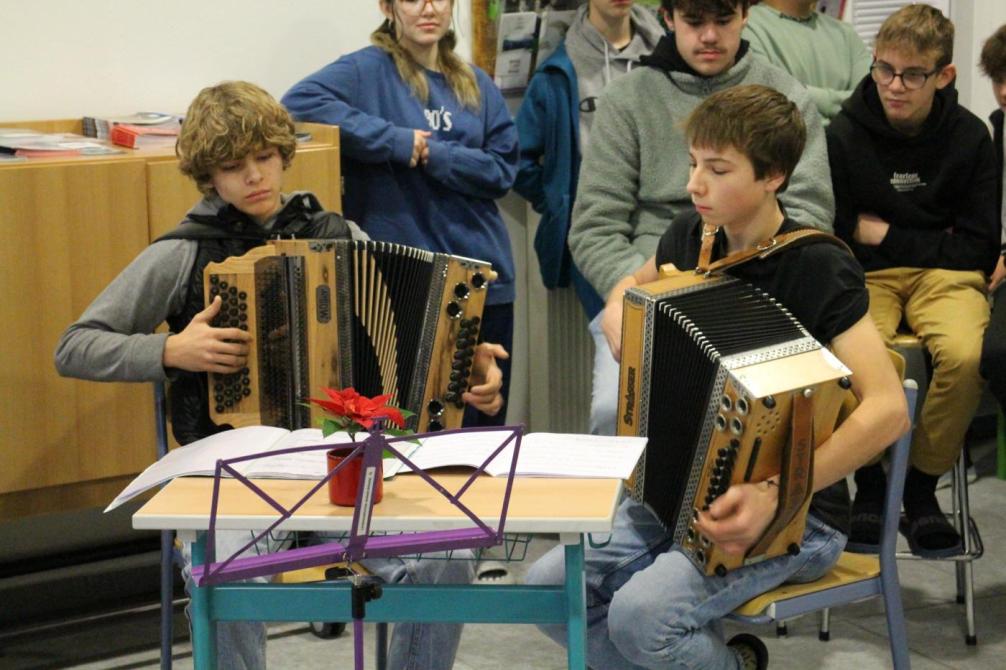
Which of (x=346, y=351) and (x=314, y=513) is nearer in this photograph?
(x=314, y=513)

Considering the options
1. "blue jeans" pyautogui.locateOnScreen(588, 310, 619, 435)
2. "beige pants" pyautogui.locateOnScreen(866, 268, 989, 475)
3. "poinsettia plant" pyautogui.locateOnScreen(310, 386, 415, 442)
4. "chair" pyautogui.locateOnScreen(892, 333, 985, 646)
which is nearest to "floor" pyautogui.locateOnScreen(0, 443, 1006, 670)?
"chair" pyautogui.locateOnScreen(892, 333, 985, 646)

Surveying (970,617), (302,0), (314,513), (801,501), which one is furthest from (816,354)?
(302,0)

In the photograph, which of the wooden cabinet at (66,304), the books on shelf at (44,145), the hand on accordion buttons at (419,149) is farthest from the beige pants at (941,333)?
the books on shelf at (44,145)

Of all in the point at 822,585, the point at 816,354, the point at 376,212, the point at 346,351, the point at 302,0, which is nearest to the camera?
the point at 816,354

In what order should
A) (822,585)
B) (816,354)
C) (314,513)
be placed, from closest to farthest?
(314,513), (816,354), (822,585)

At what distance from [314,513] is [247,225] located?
3.19 feet

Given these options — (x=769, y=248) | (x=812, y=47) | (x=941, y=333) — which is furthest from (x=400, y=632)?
(x=812, y=47)

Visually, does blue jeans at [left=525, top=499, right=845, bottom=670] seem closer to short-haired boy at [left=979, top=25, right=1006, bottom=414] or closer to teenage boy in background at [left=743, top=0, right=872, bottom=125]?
short-haired boy at [left=979, top=25, right=1006, bottom=414]

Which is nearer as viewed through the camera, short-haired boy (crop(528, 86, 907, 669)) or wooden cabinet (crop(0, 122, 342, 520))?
short-haired boy (crop(528, 86, 907, 669))

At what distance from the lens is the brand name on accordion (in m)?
2.45

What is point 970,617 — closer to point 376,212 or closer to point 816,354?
point 816,354

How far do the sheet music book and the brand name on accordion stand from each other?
0.68 ft

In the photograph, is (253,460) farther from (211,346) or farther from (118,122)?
(118,122)

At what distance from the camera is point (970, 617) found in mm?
3387
